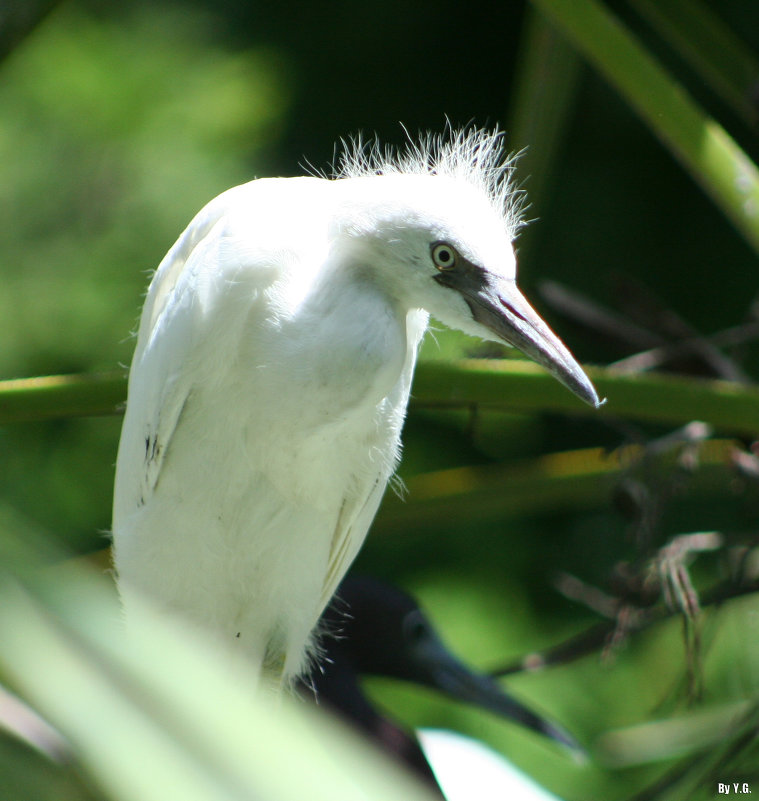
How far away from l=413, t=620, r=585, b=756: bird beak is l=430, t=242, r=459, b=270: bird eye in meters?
1.06

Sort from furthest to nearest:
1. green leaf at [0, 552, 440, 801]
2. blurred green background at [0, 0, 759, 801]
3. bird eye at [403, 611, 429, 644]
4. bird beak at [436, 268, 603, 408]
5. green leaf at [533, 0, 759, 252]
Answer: blurred green background at [0, 0, 759, 801] < bird eye at [403, 611, 429, 644] < green leaf at [533, 0, 759, 252] < bird beak at [436, 268, 603, 408] < green leaf at [0, 552, 440, 801]

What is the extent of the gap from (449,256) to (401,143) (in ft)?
6.58

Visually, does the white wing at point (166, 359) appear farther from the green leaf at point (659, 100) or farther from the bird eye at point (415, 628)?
the bird eye at point (415, 628)

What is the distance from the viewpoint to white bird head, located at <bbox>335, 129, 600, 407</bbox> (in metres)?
1.02

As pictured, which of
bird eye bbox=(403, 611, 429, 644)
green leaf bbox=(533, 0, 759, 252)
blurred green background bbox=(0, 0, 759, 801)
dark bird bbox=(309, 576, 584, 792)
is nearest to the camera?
green leaf bbox=(533, 0, 759, 252)

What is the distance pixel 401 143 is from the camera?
293 cm

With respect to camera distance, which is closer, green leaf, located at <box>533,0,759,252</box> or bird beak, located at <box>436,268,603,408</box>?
bird beak, located at <box>436,268,603,408</box>

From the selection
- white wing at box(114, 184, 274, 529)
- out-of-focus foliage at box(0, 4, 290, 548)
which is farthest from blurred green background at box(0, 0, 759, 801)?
white wing at box(114, 184, 274, 529)

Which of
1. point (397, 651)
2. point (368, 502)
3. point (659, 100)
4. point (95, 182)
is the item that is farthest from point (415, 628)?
point (95, 182)

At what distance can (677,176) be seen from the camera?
9.54 ft

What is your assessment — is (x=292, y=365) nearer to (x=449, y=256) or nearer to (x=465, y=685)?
(x=449, y=256)

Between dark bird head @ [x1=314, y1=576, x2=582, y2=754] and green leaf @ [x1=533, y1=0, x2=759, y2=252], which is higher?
green leaf @ [x1=533, y1=0, x2=759, y2=252]

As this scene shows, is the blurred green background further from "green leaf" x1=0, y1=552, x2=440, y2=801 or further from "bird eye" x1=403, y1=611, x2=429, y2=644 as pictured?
"green leaf" x1=0, y1=552, x2=440, y2=801

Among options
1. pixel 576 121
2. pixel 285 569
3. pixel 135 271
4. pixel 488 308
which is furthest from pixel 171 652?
pixel 576 121
